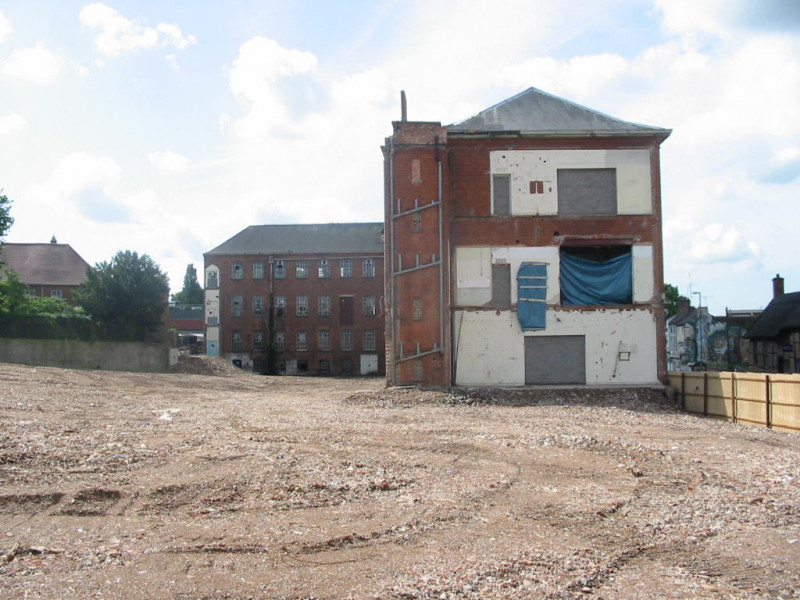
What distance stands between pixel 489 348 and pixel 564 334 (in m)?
2.98

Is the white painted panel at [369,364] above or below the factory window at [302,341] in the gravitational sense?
below

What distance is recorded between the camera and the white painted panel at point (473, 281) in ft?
86.1

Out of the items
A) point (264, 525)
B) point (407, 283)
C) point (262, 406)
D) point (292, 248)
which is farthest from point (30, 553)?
point (292, 248)

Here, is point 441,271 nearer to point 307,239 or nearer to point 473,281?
point 473,281

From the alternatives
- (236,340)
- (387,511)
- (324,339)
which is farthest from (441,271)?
(236,340)

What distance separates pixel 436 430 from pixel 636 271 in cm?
1444

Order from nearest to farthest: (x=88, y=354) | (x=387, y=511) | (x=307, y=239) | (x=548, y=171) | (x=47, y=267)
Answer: (x=387, y=511), (x=548, y=171), (x=88, y=354), (x=307, y=239), (x=47, y=267)

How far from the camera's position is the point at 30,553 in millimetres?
6496

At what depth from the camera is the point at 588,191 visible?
87.8ft

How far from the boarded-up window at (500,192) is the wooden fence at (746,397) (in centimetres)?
909

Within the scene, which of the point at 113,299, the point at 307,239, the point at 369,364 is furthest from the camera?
the point at 307,239

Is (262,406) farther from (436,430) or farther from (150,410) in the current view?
(436,430)

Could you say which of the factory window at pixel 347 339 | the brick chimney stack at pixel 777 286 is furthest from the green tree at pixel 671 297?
the factory window at pixel 347 339

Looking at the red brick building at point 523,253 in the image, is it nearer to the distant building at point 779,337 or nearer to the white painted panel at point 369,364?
the distant building at point 779,337
